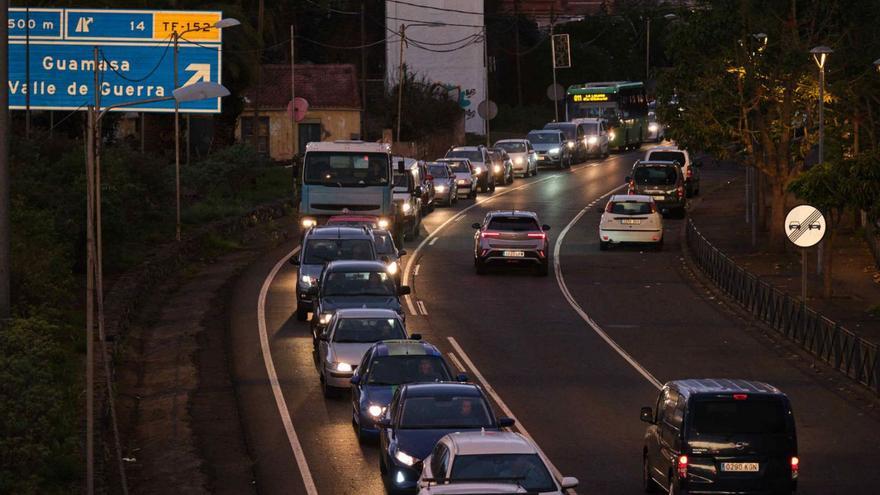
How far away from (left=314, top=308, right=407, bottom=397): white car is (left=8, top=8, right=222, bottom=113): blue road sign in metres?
21.3

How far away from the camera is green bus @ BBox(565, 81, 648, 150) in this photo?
89.9m

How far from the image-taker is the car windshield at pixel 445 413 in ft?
65.8

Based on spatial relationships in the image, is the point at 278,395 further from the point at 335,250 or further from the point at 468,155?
the point at 468,155

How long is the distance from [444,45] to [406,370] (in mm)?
79468

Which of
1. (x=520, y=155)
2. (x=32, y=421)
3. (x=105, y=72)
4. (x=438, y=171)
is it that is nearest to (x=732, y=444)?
(x=32, y=421)

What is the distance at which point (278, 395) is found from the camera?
88.9 ft

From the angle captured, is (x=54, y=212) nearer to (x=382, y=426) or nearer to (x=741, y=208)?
(x=382, y=426)

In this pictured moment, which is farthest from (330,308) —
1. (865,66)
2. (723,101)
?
(865,66)

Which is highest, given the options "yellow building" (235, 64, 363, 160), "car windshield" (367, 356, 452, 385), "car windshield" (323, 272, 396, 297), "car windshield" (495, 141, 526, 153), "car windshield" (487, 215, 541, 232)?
"yellow building" (235, 64, 363, 160)

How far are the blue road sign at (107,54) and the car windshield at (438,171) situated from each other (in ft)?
51.7

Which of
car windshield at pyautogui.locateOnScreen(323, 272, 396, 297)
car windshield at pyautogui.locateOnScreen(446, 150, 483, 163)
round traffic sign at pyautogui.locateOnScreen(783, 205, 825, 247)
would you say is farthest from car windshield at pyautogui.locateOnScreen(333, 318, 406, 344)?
car windshield at pyautogui.locateOnScreen(446, 150, 483, 163)

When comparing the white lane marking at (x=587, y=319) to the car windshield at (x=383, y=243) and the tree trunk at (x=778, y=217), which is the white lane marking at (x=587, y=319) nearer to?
the car windshield at (x=383, y=243)

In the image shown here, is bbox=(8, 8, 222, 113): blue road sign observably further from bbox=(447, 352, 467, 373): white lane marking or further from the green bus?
the green bus

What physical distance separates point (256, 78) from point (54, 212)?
3109cm
